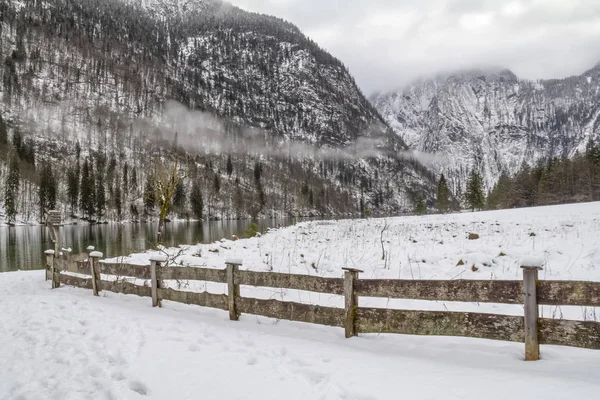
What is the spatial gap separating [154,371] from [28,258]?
31.3m

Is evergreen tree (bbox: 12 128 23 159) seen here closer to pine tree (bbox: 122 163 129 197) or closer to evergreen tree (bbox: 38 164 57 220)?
evergreen tree (bbox: 38 164 57 220)

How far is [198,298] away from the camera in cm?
811

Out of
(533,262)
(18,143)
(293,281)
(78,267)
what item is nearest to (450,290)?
(533,262)

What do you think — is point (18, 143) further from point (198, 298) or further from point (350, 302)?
point (350, 302)

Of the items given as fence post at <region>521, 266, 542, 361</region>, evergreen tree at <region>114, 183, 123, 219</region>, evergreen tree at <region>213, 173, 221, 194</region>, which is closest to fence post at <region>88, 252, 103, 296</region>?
fence post at <region>521, 266, 542, 361</region>

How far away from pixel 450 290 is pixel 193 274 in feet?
18.4

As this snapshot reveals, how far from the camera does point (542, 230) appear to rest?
15211 mm

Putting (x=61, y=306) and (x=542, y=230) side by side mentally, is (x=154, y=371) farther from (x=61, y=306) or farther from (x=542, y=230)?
(x=542, y=230)

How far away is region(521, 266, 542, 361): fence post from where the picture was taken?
4.56 meters

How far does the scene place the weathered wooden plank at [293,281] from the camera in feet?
20.1

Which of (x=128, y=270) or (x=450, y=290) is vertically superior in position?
(x=450, y=290)

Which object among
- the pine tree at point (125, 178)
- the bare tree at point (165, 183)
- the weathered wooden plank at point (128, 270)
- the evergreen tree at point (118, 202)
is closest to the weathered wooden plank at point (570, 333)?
the weathered wooden plank at point (128, 270)

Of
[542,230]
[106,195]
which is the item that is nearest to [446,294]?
[542,230]

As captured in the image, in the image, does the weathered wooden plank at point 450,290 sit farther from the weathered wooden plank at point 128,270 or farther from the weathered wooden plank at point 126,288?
the weathered wooden plank at point 126,288
